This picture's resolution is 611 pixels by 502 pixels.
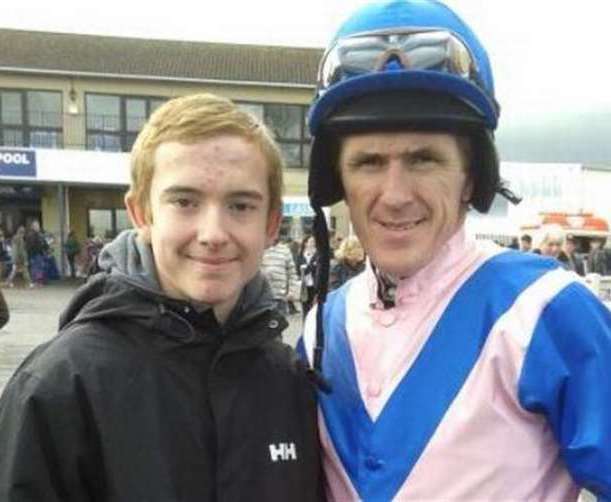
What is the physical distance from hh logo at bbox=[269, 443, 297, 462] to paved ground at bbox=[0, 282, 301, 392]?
409 centimetres

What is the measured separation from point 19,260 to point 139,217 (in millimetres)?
19451

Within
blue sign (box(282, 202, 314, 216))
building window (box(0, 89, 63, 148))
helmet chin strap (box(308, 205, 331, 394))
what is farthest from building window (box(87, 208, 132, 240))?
helmet chin strap (box(308, 205, 331, 394))

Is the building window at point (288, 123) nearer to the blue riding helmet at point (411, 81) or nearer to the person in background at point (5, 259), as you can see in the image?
the person in background at point (5, 259)

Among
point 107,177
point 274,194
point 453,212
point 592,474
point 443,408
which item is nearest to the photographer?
point 592,474

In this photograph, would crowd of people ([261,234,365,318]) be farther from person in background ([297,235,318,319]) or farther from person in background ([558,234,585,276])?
person in background ([558,234,585,276])

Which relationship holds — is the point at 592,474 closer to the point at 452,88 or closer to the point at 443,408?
the point at 443,408

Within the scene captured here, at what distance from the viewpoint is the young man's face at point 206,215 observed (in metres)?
1.71

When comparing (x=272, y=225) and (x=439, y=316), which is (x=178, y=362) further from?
(x=439, y=316)

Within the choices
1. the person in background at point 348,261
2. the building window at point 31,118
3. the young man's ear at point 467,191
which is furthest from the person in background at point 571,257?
the building window at point 31,118

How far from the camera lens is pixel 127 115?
85.3ft

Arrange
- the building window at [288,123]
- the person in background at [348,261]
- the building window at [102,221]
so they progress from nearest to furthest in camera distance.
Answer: the person in background at [348,261] → the building window at [102,221] → the building window at [288,123]

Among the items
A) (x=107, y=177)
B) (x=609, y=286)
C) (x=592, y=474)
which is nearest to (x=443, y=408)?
(x=592, y=474)

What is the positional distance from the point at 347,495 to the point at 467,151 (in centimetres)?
82

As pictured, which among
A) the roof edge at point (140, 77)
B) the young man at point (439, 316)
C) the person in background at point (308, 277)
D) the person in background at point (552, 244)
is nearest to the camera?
the young man at point (439, 316)
